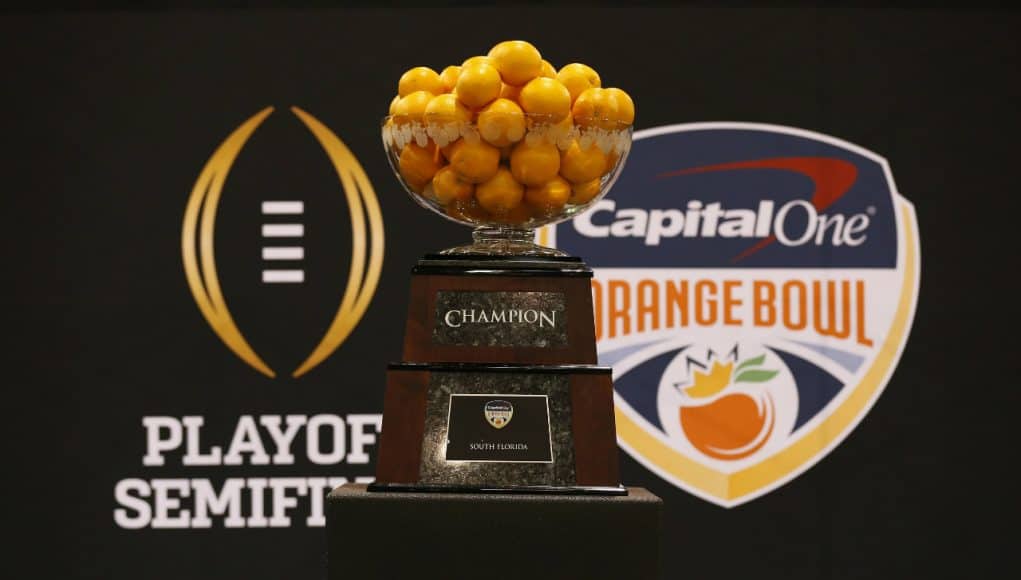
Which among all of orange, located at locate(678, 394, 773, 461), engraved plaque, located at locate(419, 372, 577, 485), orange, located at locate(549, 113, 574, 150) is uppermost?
orange, located at locate(549, 113, 574, 150)

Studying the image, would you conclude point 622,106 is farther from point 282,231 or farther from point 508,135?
point 282,231

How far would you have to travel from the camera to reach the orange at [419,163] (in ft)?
5.99

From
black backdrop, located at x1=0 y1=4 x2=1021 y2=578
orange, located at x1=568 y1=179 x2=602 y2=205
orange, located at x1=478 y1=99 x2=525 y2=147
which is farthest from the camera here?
black backdrop, located at x1=0 y1=4 x2=1021 y2=578

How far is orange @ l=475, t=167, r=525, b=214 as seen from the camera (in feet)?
5.86

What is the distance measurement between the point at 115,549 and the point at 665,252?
1.78 meters

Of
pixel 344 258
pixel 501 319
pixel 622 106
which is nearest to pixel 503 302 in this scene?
pixel 501 319

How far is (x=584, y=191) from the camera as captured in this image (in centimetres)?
185

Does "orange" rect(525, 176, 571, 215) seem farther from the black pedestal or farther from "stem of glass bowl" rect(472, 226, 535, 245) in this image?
the black pedestal

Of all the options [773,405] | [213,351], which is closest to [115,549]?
[213,351]

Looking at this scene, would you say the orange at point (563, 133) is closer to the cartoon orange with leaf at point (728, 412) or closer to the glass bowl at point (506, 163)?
the glass bowl at point (506, 163)

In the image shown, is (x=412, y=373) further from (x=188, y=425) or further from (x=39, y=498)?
(x=39, y=498)

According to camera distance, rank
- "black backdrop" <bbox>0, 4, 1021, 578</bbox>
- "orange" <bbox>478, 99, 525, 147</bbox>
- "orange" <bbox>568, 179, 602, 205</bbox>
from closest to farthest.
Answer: "orange" <bbox>478, 99, 525, 147</bbox>
"orange" <bbox>568, 179, 602, 205</bbox>
"black backdrop" <bbox>0, 4, 1021, 578</bbox>

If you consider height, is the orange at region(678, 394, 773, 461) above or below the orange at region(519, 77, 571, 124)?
below

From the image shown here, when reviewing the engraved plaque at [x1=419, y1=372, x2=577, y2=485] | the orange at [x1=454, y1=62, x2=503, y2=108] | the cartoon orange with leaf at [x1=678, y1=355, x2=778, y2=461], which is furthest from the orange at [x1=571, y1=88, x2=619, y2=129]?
the cartoon orange with leaf at [x1=678, y1=355, x2=778, y2=461]
